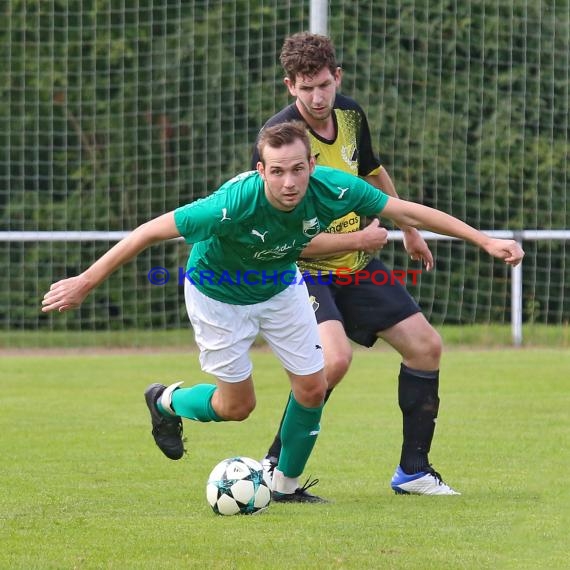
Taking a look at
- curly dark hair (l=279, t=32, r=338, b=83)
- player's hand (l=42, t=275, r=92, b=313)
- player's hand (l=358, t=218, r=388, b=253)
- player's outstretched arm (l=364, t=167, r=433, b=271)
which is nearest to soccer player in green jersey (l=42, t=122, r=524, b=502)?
player's hand (l=42, t=275, r=92, b=313)

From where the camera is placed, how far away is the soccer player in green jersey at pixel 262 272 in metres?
5.21

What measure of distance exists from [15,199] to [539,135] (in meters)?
6.35

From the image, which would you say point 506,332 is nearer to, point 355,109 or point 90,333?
point 90,333

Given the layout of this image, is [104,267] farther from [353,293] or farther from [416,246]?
[416,246]

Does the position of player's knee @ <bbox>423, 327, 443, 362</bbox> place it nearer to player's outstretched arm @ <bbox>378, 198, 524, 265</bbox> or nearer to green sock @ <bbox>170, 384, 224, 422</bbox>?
player's outstretched arm @ <bbox>378, 198, 524, 265</bbox>

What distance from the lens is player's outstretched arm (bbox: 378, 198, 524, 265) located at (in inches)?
210

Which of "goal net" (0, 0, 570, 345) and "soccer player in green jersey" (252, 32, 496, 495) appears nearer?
"soccer player in green jersey" (252, 32, 496, 495)

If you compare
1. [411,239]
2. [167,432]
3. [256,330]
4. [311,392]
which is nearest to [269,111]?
[411,239]

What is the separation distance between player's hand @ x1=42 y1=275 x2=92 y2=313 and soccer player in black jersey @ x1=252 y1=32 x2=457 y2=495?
1.34 metres

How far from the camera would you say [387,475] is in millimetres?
6746

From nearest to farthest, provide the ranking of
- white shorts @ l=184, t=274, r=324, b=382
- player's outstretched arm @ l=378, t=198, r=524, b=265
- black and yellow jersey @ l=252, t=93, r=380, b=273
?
1. player's outstretched arm @ l=378, t=198, r=524, b=265
2. white shorts @ l=184, t=274, r=324, b=382
3. black and yellow jersey @ l=252, t=93, r=380, b=273

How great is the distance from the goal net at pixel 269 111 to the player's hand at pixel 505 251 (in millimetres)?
9787

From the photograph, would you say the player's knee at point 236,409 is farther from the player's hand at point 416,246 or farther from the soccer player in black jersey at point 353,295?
the player's hand at point 416,246

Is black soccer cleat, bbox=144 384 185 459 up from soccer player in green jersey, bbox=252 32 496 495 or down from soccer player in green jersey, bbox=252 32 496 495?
down
